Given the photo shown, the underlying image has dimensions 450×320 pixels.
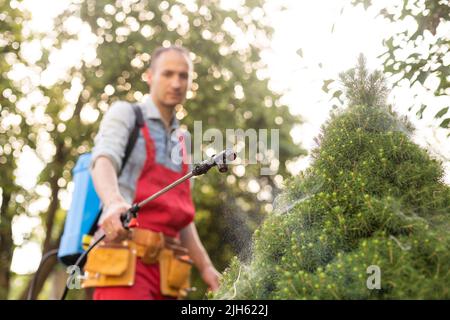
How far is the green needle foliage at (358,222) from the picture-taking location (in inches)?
95.3

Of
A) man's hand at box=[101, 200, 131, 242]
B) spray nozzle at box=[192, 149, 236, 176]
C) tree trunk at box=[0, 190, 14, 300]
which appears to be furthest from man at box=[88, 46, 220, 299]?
tree trunk at box=[0, 190, 14, 300]

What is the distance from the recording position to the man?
4.79 m

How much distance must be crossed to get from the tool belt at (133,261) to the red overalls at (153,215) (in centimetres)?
5

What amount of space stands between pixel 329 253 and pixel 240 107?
9685 mm

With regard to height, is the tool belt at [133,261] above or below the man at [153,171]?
below

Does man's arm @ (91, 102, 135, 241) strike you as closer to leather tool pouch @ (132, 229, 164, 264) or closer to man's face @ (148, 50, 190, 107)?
leather tool pouch @ (132, 229, 164, 264)

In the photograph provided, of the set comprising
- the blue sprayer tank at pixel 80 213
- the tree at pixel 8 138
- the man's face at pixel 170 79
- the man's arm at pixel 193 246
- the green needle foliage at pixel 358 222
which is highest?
the tree at pixel 8 138

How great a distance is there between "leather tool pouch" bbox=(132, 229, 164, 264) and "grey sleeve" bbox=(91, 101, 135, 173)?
469 millimetres

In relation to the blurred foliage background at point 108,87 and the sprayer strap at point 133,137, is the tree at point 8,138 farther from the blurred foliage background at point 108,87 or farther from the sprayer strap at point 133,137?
the sprayer strap at point 133,137

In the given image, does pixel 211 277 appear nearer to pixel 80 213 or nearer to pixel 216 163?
pixel 80 213

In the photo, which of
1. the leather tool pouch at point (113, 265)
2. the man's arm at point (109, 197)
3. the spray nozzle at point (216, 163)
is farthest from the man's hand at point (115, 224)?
the spray nozzle at point (216, 163)
